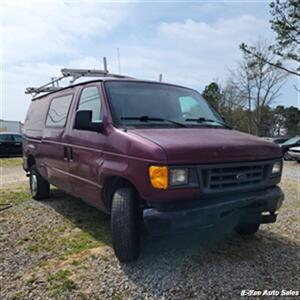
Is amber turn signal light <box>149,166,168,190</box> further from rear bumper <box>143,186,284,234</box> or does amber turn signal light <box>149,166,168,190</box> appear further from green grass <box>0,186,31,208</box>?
green grass <box>0,186,31,208</box>

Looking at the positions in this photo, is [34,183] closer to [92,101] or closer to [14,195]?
[14,195]

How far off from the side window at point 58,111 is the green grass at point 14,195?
2.03m

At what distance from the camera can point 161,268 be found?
11.9 ft

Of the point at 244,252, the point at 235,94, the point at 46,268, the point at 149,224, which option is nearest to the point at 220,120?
the point at 244,252

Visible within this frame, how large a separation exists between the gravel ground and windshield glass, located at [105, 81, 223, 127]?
1395mm

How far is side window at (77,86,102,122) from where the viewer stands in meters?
4.33

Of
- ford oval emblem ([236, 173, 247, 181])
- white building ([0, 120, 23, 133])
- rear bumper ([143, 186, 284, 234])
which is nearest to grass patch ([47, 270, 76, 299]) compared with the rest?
rear bumper ([143, 186, 284, 234])

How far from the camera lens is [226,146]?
3512mm

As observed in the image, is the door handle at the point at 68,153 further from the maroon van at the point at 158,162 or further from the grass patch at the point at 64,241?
the grass patch at the point at 64,241

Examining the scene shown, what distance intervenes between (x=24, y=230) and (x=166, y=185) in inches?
110

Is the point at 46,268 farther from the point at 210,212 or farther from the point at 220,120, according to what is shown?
the point at 220,120

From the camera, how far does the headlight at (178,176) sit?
127 inches

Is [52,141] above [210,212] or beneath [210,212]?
above

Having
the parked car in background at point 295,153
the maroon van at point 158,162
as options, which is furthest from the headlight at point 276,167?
the parked car in background at point 295,153
